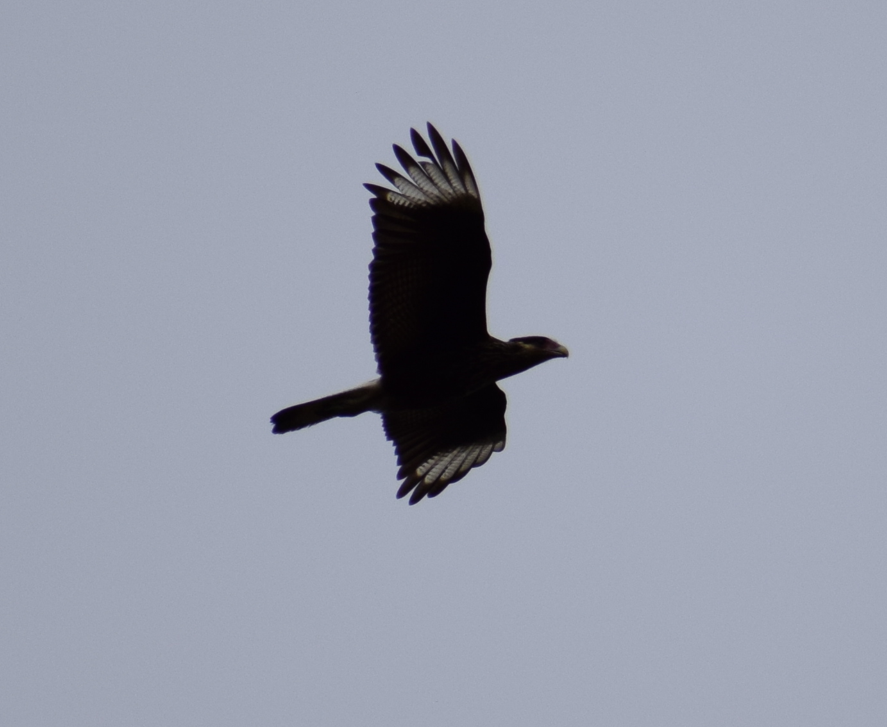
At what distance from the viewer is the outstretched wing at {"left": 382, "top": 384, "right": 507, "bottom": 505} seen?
980 cm

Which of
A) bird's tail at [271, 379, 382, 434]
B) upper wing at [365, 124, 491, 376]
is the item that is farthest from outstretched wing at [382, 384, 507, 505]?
upper wing at [365, 124, 491, 376]

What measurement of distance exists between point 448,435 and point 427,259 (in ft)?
5.33

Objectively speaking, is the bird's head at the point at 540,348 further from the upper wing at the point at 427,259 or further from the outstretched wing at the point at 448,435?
the outstretched wing at the point at 448,435

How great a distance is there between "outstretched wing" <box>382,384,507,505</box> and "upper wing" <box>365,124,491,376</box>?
843 mm

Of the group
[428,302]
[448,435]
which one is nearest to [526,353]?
[428,302]

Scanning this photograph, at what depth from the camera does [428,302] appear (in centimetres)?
897

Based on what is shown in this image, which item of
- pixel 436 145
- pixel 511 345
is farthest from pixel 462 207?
pixel 511 345

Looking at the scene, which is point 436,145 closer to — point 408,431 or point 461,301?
point 461,301

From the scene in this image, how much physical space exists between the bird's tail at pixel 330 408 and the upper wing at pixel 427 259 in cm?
21

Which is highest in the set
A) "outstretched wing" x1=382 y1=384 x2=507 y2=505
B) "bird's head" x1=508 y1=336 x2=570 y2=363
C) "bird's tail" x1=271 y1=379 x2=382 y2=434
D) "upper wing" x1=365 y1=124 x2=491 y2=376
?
"upper wing" x1=365 y1=124 x2=491 y2=376

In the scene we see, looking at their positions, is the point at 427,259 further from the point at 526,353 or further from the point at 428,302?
the point at 526,353

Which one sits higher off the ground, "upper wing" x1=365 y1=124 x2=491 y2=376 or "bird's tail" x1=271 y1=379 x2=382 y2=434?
"upper wing" x1=365 y1=124 x2=491 y2=376

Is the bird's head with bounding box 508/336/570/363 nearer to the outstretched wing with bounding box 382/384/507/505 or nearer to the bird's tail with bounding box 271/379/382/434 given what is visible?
the outstretched wing with bounding box 382/384/507/505

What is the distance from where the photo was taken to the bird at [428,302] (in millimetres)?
8727
